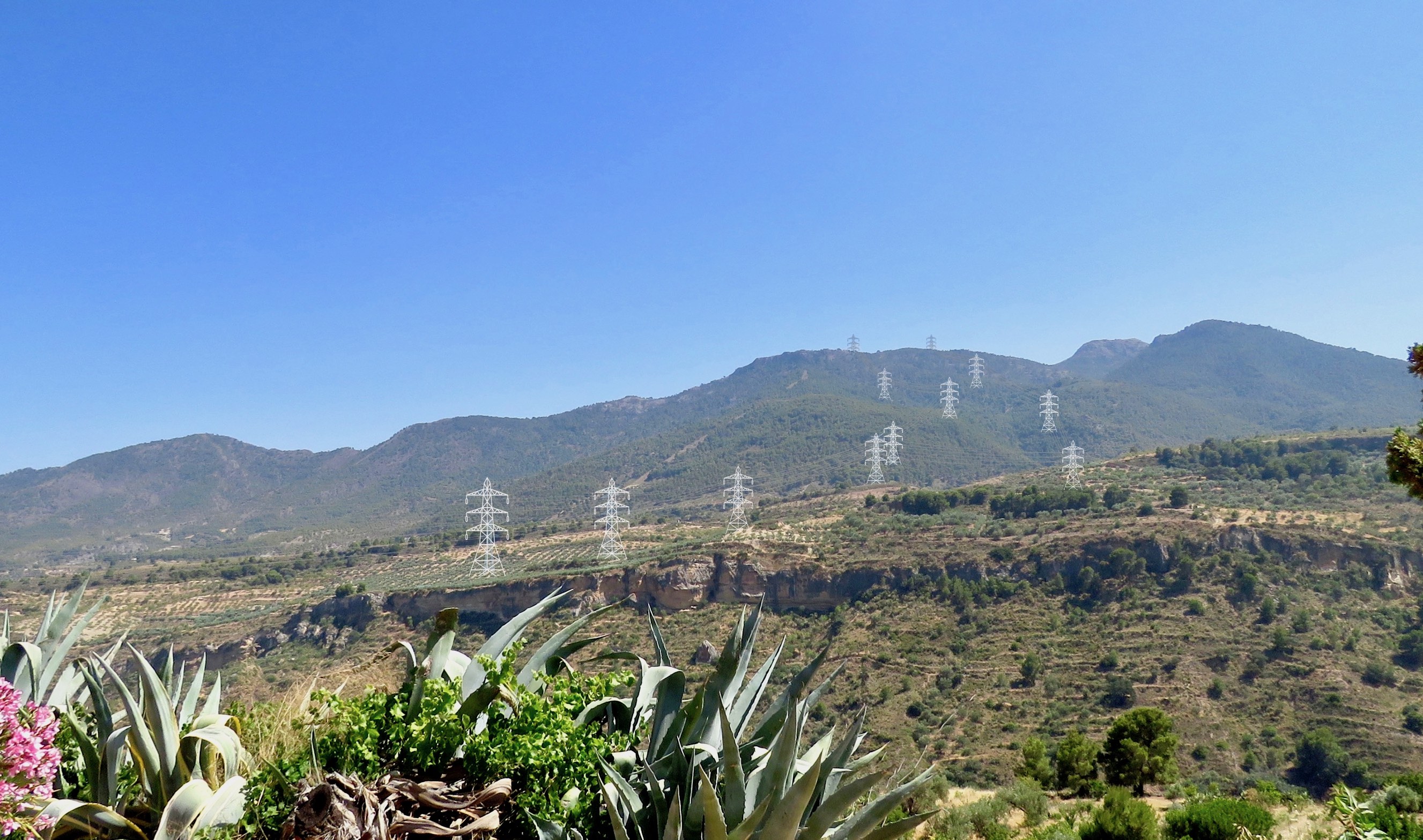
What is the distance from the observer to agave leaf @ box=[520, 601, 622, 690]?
3.23 meters

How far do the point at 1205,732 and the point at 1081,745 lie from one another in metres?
11.1

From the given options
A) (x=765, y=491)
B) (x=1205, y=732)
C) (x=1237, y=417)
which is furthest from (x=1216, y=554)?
(x=1237, y=417)

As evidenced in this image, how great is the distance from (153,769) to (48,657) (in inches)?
56.0

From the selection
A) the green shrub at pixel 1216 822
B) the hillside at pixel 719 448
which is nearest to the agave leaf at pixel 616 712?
the green shrub at pixel 1216 822

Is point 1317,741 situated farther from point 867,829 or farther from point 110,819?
point 110,819

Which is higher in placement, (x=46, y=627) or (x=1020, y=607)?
(x=46, y=627)

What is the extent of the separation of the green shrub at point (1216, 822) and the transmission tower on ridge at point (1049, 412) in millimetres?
115638

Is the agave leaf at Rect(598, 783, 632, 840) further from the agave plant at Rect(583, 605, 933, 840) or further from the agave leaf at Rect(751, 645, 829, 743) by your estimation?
the agave leaf at Rect(751, 645, 829, 743)

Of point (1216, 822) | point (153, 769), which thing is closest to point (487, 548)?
point (1216, 822)

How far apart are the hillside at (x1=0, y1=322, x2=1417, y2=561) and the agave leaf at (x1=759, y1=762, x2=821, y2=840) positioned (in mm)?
98188

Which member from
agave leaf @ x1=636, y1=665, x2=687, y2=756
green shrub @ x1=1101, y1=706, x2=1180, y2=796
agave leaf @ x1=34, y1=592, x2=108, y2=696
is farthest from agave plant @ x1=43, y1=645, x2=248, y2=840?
green shrub @ x1=1101, y1=706, x2=1180, y2=796

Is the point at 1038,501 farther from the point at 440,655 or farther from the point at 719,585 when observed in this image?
the point at 440,655

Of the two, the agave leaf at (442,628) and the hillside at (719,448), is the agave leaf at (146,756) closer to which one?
the agave leaf at (442,628)

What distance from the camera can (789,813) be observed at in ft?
7.60
